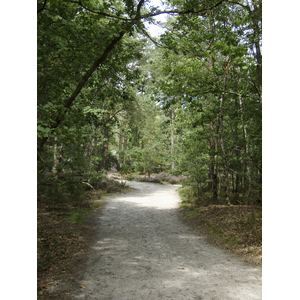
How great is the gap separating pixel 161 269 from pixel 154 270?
0.14 meters

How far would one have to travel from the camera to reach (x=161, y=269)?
466 centimetres

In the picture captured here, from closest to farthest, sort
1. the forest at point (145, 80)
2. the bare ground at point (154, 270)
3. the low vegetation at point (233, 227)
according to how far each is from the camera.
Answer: the bare ground at point (154, 270) < the forest at point (145, 80) < the low vegetation at point (233, 227)

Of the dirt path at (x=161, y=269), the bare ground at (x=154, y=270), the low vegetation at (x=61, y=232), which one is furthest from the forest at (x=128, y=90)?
the dirt path at (x=161, y=269)

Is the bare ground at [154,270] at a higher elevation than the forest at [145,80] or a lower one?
lower

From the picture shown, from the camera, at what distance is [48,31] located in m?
3.98

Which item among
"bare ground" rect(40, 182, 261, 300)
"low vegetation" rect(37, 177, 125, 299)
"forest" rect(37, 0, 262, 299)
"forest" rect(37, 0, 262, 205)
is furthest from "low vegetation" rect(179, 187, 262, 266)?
"low vegetation" rect(37, 177, 125, 299)

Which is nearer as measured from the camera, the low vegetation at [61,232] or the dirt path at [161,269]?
the dirt path at [161,269]

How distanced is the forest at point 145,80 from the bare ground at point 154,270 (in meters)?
1.97

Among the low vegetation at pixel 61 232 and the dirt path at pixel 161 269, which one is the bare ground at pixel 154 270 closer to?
the dirt path at pixel 161 269

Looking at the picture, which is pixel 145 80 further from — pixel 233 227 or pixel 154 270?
pixel 154 270

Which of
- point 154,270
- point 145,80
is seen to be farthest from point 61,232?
point 145,80

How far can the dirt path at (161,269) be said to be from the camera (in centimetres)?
371

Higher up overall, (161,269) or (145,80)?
(145,80)
